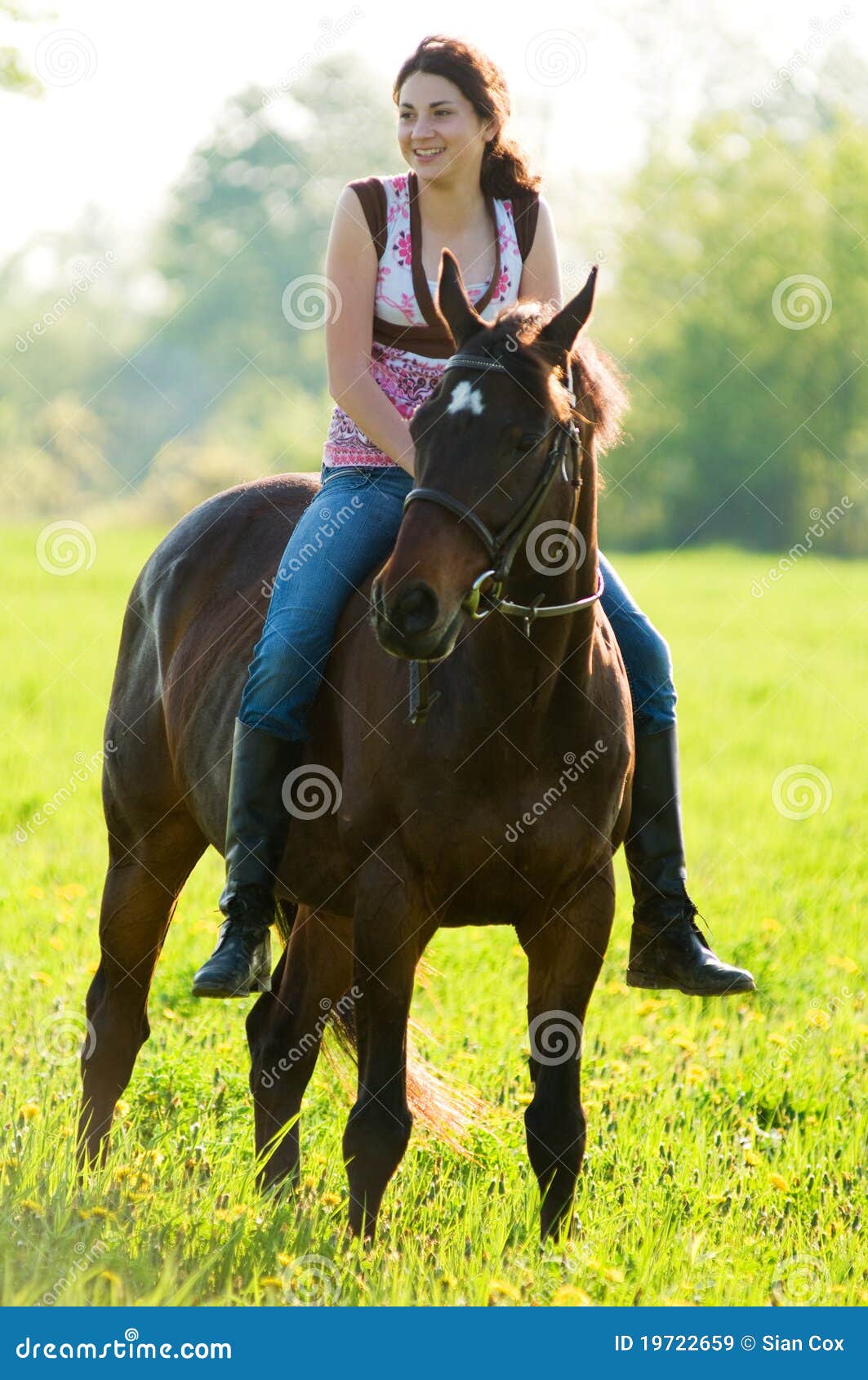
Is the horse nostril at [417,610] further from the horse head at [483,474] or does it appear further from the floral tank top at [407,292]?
the floral tank top at [407,292]

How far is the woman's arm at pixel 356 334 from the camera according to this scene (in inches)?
162

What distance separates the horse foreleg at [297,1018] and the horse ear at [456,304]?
7.08 ft

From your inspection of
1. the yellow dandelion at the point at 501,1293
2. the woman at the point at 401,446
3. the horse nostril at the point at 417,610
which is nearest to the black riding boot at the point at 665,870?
the woman at the point at 401,446

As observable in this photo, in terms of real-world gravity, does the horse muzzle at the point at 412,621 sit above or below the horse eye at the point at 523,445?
below

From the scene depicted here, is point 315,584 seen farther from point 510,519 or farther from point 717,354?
point 717,354

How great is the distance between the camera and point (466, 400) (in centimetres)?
335

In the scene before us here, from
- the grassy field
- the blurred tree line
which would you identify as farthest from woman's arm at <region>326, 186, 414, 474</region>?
the blurred tree line

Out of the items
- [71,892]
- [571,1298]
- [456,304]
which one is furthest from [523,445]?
[71,892]

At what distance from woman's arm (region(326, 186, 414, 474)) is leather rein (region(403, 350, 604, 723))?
606mm

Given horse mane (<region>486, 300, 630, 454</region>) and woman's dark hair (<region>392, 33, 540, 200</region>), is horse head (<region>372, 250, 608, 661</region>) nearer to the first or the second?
horse mane (<region>486, 300, 630, 454</region>)

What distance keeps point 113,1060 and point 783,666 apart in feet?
41.2

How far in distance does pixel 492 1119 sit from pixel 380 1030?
132cm

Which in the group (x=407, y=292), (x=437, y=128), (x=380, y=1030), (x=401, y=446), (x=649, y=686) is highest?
(x=437, y=128)

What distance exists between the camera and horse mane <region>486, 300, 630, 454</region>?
11.3 feet
